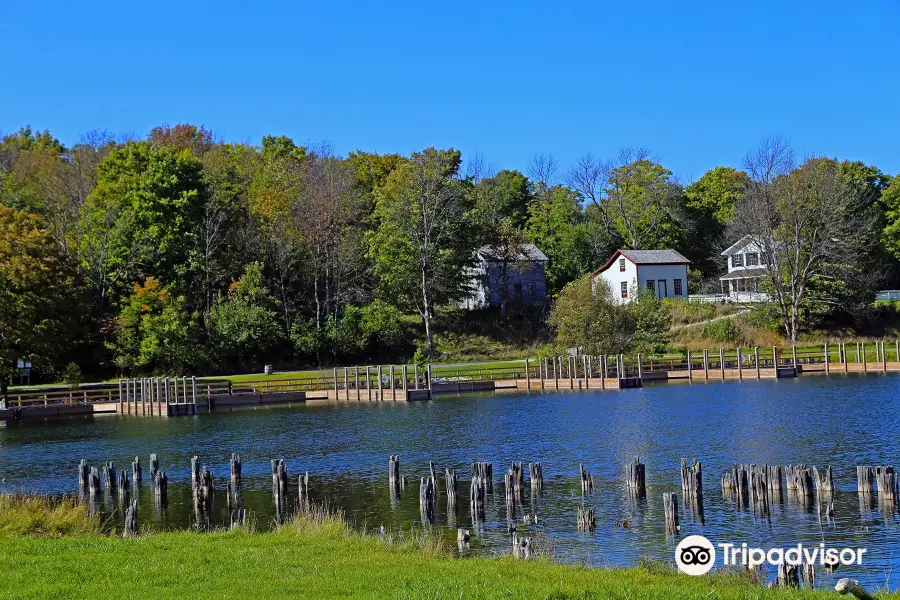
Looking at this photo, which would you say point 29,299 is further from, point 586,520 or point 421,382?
point 586,520

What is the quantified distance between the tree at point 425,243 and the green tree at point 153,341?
20.4 metres

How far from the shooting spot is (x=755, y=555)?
842 inches

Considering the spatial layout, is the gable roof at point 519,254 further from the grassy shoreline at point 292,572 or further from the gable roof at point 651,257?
the grassy shoreline at point 292,572

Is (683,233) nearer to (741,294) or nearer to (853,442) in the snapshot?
(741,294)

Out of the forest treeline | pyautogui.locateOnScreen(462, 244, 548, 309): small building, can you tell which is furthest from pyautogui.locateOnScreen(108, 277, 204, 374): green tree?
pyautogui.locateOnScreen(462, 244, 548, 309): small building

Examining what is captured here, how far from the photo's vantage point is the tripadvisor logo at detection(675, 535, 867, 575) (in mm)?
20281

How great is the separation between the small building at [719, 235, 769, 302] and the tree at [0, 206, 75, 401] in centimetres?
5821

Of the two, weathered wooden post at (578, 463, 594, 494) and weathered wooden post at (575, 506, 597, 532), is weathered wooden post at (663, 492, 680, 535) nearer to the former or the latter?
weathered wooden post at (575, 506, 597, 532)

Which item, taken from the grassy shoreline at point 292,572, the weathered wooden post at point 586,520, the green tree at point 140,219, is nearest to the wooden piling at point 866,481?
the weathered wooden post at point 586,520

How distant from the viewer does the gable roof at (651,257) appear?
101 meters

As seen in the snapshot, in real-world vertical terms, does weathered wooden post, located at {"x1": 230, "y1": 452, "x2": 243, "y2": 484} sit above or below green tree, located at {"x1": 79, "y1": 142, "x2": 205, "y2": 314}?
below

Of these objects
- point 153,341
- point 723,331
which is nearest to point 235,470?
point 153,341

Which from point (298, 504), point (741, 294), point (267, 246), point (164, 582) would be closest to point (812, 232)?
point (741, 294)

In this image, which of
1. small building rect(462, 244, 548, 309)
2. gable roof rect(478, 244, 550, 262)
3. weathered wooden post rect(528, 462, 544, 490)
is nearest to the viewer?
weathered wooden post rect(528, 462, 544, 490)
